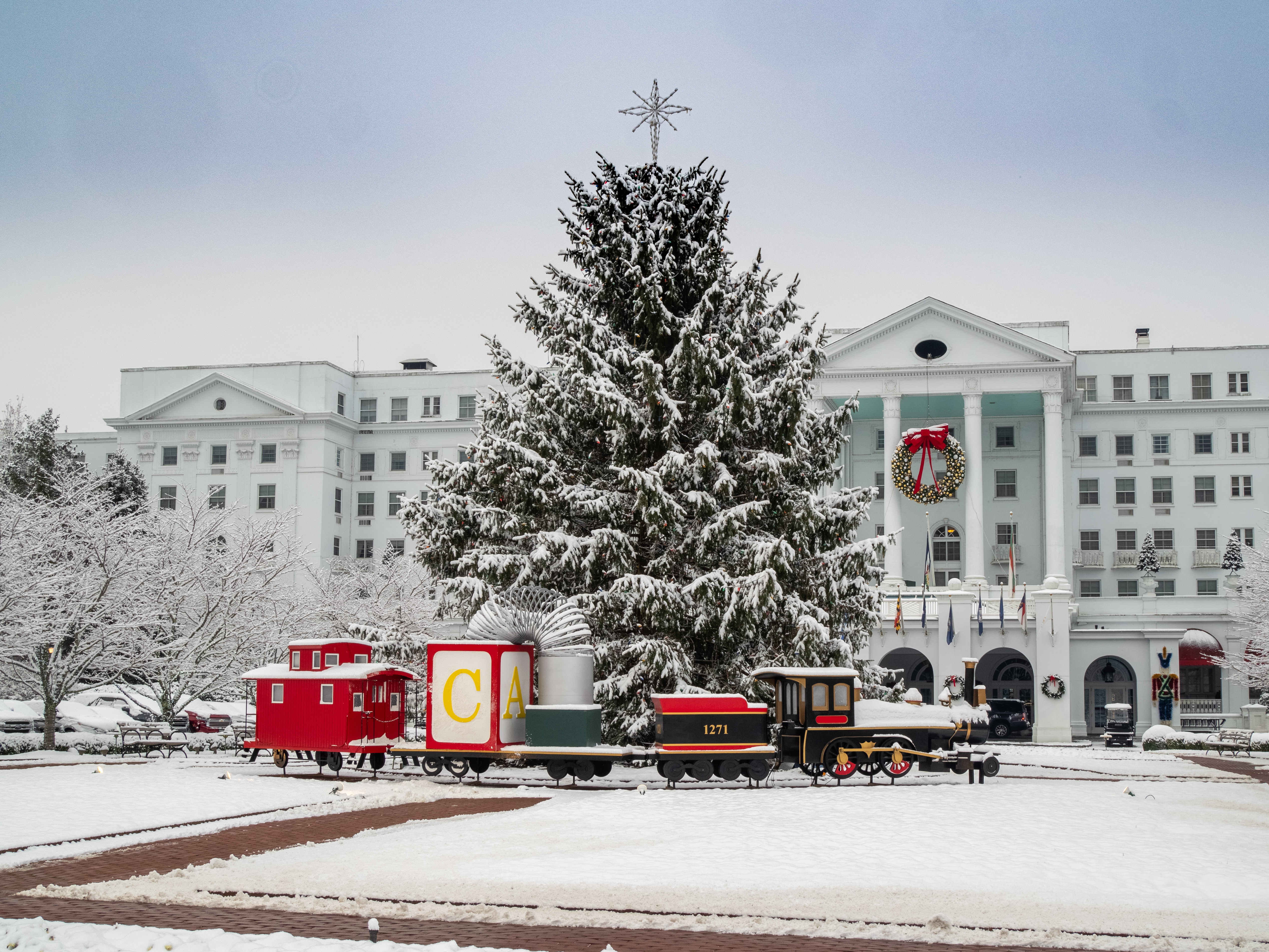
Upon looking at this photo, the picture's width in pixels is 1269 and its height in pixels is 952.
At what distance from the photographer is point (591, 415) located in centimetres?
3228

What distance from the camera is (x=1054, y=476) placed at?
6197 centimetres

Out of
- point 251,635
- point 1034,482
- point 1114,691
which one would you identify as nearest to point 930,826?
point 251,635

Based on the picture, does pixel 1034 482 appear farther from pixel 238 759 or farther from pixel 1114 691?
pixel 238 759

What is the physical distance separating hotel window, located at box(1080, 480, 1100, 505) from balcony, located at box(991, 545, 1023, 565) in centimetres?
678

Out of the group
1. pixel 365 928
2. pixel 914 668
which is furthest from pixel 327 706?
pixel 914 668

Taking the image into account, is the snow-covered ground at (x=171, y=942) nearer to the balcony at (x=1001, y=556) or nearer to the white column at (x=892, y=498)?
the white column at (x=892, y=498)

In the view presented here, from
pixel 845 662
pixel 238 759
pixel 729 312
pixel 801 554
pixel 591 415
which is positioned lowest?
pixel 238 759

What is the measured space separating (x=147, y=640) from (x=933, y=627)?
34.0 m

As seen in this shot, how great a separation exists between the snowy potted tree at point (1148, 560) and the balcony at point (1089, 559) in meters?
1.88

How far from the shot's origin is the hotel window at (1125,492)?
2837 inches

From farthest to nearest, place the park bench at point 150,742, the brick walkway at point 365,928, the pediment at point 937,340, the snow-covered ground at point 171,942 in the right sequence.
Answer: the pediment at point 937,340 → the park bench at point 150,742 → the brick walkway at point 365,928 → the snow-covered ground at point 171,942

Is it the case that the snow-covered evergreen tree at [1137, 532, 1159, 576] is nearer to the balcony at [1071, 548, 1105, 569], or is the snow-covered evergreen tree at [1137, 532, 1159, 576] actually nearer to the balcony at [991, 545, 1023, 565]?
the balcony at [1071, 548, 1105, 569]

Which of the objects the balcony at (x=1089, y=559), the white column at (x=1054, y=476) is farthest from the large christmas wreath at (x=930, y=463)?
the balcony at (x=1089, y=559)

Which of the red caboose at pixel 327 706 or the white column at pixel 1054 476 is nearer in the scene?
the red caboose at pixel 327 706
